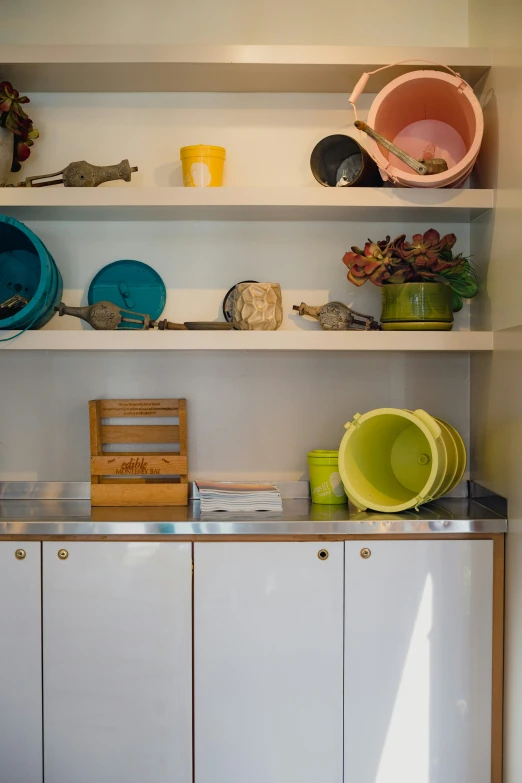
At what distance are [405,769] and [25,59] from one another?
2363mm

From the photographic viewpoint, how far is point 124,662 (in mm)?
2143

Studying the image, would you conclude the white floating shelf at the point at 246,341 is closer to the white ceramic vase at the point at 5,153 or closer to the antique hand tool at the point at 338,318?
the antique hand tool at the point at 338,318

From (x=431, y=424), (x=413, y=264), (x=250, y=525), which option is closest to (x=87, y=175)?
(x=413, y=264)

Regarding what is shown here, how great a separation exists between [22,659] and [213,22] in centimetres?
210

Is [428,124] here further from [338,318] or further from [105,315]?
[105,315]

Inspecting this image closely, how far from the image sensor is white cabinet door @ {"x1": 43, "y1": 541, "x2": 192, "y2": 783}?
214cm

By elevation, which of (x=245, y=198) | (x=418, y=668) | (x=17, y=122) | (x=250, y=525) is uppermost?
(x=17, y=122)

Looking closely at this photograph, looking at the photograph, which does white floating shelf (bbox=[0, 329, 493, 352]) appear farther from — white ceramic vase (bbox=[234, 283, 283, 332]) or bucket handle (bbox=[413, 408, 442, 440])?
bucket handle (bbox=[413, 408, 442, 440])

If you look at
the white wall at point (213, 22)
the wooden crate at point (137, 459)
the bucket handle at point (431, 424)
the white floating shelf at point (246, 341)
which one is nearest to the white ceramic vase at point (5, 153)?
the white wall at point (213, 22)

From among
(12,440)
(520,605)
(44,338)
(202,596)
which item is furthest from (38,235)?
(520,605)

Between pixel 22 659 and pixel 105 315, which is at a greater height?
pixel 105 315

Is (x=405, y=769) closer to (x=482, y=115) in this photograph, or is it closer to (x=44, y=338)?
(x=44, y=338)

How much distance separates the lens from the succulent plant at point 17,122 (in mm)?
2311

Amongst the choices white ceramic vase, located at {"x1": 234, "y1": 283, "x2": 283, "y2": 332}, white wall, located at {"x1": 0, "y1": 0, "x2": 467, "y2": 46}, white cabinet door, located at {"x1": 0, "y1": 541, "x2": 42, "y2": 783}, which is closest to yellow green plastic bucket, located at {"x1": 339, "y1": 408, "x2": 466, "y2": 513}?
white ceramic vase, located at {"x1": 234, "y1": 283, "x2": 283, "y2": 332}
